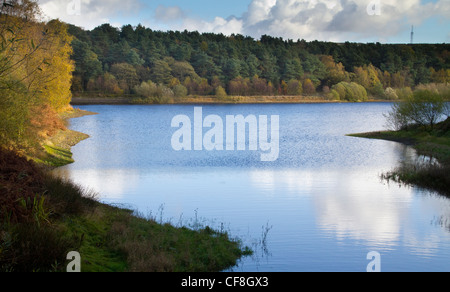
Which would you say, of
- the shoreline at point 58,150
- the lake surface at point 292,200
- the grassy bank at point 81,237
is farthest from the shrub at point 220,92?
the grassy bank at point 81,237

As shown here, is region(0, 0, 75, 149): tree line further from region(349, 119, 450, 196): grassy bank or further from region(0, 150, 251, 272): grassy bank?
region(349, 119, 450, 196): grassy bank

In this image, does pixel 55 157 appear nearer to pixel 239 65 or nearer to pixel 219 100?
pixel 219 100

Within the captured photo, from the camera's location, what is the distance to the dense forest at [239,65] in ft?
363

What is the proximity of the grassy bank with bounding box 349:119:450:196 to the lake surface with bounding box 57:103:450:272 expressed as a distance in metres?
0.92

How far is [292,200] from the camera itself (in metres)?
17.9

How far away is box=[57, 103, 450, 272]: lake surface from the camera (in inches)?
459

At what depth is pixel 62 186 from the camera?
11914mm

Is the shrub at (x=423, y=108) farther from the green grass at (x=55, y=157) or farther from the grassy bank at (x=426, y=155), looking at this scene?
the green grass at (x=55, y=157)

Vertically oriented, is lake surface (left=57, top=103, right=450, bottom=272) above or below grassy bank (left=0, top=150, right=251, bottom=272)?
below

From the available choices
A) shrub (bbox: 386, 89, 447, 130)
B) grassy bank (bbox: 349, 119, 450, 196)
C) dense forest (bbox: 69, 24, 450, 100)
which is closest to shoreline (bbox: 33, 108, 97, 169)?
grassy bank (bbox: 349, 119, 450, 196)

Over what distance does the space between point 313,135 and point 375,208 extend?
2925 cm

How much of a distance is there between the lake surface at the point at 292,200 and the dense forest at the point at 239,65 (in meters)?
→ 78.8

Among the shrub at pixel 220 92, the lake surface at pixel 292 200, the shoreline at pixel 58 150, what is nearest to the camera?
the lake surface at pixel 292 200
